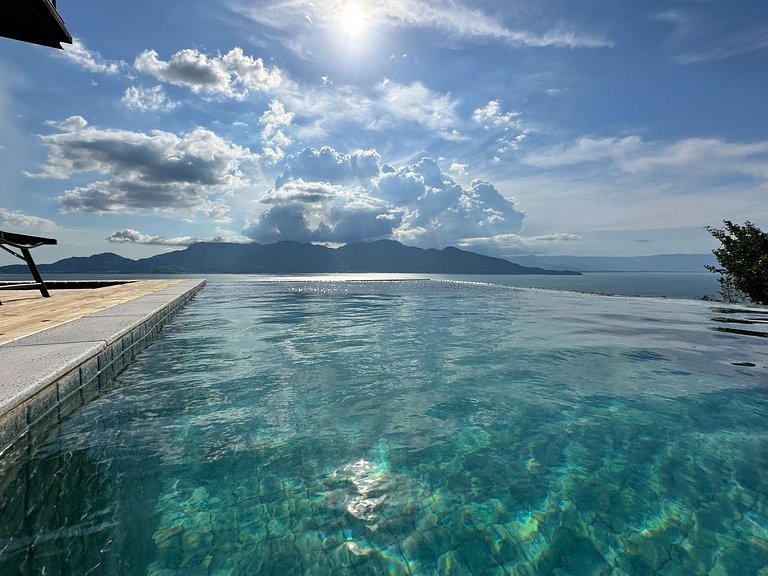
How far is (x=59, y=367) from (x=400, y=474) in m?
4.02

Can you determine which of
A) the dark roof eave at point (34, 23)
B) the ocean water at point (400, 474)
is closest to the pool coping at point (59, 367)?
the ocean water at point (400, 474)

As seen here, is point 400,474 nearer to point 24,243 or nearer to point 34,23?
point 24,243

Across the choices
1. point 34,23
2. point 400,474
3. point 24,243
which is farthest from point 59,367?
point 34,23

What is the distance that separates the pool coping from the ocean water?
10.2 inches

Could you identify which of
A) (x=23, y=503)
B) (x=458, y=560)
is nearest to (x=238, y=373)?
(x=23, y=503)

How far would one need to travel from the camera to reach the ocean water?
2441mm

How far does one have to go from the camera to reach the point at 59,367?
4363 mm

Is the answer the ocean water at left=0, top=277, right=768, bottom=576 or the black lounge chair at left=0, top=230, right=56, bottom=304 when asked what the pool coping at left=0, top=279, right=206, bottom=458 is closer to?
the ocean water at left=0, top=277, right=768, bottom=576

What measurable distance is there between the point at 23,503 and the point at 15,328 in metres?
5.56

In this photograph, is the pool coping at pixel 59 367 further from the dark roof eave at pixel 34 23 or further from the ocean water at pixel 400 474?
the dark roof eave at pixel 34 23

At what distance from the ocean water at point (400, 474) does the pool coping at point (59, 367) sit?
0.85 feet

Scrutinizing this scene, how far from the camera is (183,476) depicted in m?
3.32

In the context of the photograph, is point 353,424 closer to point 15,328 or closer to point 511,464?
point 511,464

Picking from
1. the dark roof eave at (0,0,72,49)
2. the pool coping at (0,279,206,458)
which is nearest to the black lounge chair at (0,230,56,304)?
the pool coping at (0,279,206,458)
